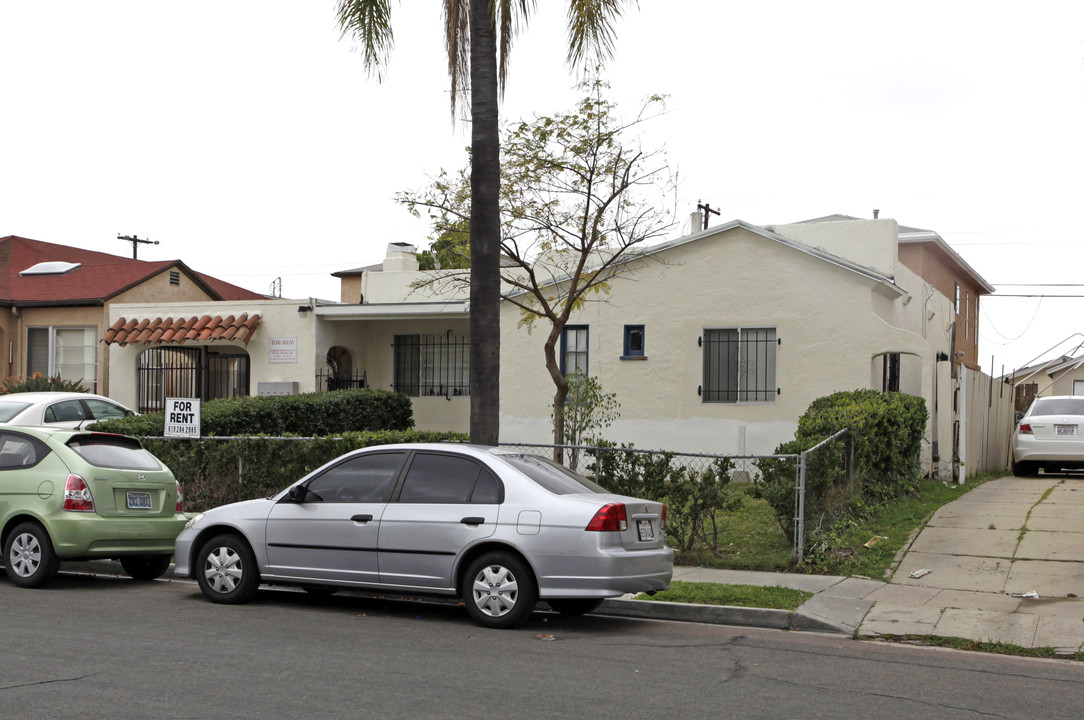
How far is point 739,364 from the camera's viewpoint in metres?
18.5

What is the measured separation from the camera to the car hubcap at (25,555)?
404 inches

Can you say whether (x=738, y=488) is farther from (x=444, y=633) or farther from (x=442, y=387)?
(x=442, y=387)

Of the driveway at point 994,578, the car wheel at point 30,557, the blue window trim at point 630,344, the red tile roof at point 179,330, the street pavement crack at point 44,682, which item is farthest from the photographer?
the red tile roof at point 179,330

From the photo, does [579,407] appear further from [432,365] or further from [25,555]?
[25,555]

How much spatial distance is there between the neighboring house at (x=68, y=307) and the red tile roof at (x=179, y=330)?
0.67m

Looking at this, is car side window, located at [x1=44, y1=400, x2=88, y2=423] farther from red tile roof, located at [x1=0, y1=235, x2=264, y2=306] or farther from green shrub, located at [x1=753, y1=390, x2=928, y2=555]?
green shrub, located at [x1=753, y1=390, x2=928, y2=555]

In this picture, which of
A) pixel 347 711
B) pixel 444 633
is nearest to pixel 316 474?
pixel 444 633

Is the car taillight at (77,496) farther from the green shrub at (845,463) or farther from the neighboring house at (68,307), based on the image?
the neighboring house at (68,307)

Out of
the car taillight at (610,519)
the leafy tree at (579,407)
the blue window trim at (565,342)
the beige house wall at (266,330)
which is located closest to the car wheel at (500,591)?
the car taillight at (610,519)

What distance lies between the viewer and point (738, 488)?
1271 cm

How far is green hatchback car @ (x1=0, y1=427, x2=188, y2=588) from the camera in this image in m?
10.2

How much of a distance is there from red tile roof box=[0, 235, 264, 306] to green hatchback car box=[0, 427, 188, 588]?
1650cm

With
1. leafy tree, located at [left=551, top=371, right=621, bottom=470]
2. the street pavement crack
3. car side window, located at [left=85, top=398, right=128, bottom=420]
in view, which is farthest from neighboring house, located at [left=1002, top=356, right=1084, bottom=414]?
the street pavement crack

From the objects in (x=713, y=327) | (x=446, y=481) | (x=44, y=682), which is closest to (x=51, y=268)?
(x=713, y=327)
